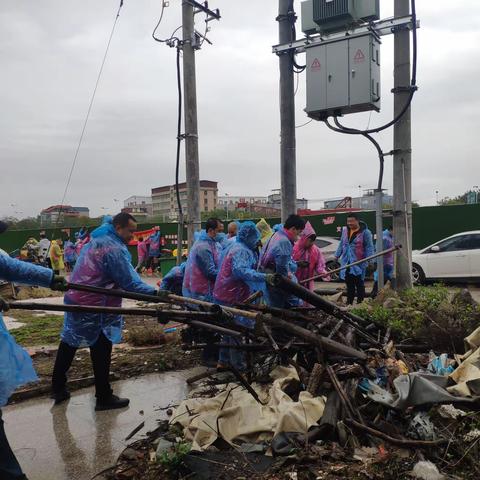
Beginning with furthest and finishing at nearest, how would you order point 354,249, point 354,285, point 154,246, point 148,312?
point 154,246 < point 354,249 < point 354,285 < point 148,312

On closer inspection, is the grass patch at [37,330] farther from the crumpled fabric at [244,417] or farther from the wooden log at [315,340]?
the wooden log at [315,340]

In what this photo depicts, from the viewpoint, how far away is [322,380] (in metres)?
3.86

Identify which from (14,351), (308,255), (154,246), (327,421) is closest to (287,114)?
(308,255)

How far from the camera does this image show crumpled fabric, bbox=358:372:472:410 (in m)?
3.25

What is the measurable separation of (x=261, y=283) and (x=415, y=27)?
4025 millimetres

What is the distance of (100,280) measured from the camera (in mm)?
4648

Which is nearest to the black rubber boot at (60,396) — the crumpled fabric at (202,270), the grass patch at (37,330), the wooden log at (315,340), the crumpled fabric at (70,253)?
the crumpled fabric at (202,270)

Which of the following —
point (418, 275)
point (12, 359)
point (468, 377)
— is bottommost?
point (418, 275)

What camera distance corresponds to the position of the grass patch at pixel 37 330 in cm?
782

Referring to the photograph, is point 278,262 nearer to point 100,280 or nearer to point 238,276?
point 238,276

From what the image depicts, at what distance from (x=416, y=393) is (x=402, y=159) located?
14.6 ft

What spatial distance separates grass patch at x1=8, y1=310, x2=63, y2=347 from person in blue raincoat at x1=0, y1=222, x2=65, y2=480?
14.4 ft

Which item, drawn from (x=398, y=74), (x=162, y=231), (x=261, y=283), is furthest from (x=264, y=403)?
(x=162, y=231)

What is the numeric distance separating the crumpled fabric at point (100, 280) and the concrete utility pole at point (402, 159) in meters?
4.19
